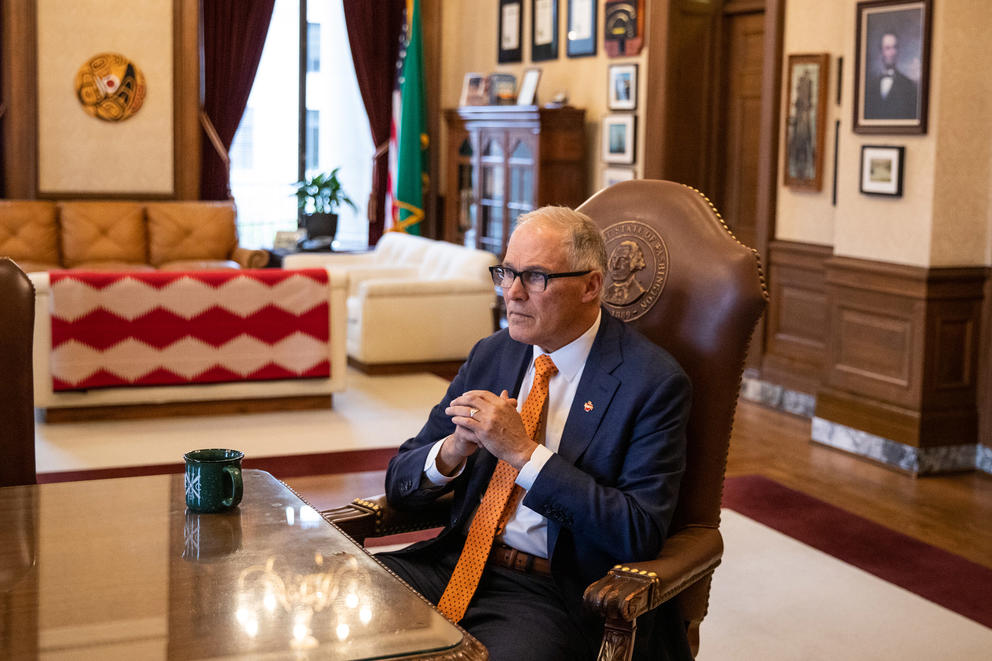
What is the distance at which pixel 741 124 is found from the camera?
25.8ft

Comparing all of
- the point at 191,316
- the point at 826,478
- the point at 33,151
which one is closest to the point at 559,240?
the point at 826,478

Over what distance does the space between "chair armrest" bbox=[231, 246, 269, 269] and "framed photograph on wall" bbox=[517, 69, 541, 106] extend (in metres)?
2.47

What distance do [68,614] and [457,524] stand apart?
3.38 feet

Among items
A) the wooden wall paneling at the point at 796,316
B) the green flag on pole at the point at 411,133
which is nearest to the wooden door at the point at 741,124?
the wooden wall paneling at the point at 796,316

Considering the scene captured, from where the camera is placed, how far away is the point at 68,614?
5.16 ft

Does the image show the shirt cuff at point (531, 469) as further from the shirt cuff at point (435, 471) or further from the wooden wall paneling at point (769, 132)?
the wooden wall paneling at point (769, 132)

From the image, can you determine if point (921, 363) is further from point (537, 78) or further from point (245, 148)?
point (245, 148)

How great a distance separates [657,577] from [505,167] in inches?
302

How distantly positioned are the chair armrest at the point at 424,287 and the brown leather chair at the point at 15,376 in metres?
5.16

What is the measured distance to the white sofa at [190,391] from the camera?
6090 millimetres

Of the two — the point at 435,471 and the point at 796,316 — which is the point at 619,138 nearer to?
the point at 796,316

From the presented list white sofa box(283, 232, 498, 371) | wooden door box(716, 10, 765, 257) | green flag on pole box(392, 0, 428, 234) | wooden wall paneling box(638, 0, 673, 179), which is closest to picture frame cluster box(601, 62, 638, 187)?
wooden wall paneling box(638, 0, 673, 179)

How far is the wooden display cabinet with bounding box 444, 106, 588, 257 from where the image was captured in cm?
906

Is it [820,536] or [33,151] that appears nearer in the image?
[820,536]
